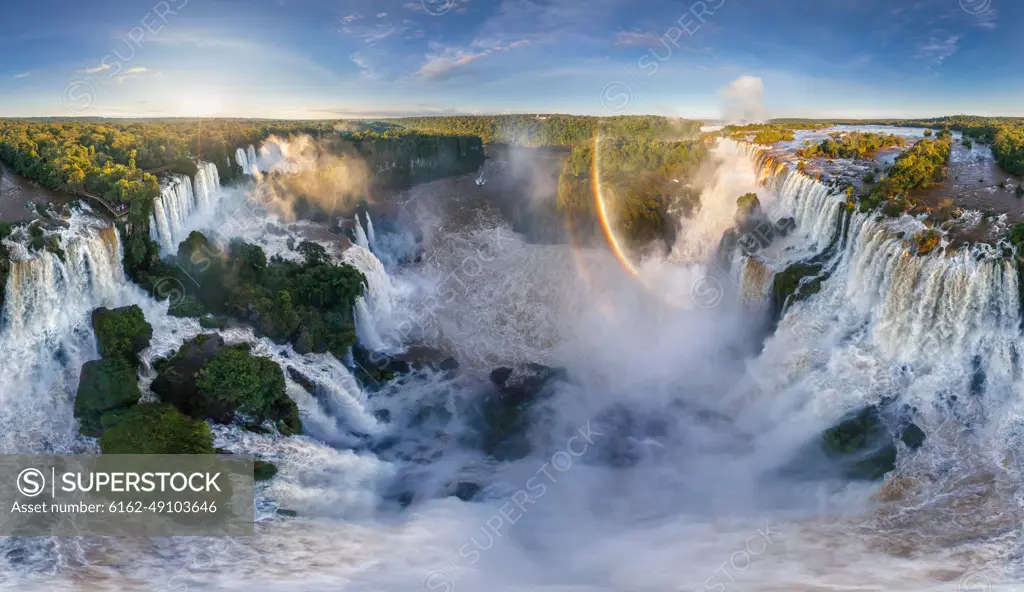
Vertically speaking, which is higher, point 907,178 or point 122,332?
point 907,178

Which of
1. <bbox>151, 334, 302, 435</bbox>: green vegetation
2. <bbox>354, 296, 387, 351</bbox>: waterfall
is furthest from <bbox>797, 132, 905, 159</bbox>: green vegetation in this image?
<bbox>151, 334, 302, 435</bbox>: green vegetation

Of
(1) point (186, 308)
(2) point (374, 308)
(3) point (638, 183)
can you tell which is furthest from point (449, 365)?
(3) point (638, 183)

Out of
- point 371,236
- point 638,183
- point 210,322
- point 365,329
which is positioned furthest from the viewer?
point 638,183

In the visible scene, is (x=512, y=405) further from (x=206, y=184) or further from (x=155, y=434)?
(x=206, y=184)

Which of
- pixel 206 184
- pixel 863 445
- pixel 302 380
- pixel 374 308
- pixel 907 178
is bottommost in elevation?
pixel 863 445

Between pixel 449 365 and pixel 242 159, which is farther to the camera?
pixel 242 159

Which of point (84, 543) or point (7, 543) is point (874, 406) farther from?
point (7, 543)

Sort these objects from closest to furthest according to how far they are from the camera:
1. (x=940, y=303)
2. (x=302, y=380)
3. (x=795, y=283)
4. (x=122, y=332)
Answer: (x=940, y=303)
(x=122, y=332)
(x=302, y=380)
(x=795, y=283)
